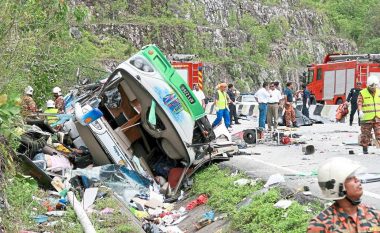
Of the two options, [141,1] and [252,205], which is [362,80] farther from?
[252,205]

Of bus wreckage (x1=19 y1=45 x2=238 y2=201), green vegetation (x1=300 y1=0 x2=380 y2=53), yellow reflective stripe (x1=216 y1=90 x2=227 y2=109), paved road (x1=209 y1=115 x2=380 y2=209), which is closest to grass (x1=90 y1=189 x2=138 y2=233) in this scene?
bus wreckage (x1=19 y1=45 x2=238 y2=201)

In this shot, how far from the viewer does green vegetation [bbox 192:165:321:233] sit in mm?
7023

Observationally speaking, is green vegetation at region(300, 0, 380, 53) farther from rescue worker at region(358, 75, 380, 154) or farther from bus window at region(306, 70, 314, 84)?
rescue worker at region(358, 75, 380, 154)

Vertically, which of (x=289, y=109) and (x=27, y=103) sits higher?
(x=27, y=103)

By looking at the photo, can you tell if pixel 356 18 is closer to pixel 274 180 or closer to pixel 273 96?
pixel 273 96

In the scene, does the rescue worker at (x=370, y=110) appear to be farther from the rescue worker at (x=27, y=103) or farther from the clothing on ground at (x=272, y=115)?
the clothing on ground at (x=272, y=115)

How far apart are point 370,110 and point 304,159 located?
151 cm

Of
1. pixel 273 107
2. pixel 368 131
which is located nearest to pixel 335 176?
pixel 368 131

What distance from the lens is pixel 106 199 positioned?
9430 mm

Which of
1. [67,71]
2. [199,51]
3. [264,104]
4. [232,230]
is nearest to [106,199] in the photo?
[232,230]

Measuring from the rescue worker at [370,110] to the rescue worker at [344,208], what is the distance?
28.2 feet

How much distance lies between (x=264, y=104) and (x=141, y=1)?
28386mm

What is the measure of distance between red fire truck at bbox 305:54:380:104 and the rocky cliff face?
29.1ft

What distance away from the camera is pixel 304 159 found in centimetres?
1288
